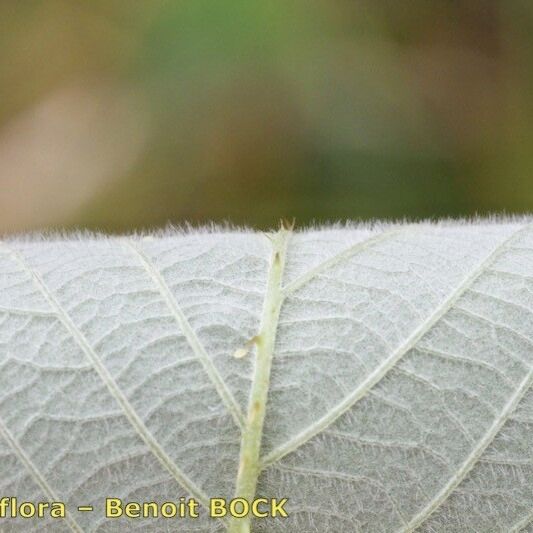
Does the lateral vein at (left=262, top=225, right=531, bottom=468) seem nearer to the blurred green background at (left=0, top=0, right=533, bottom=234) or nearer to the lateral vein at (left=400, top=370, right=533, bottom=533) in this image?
the lateral vein at (left=400, top=370, right=533, bottom=533)

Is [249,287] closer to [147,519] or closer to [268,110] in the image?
[147,519]

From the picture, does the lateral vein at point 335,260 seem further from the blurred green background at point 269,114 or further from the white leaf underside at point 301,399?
the blurred green background at point 269,114

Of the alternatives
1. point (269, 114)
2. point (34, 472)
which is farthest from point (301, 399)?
point (269, 114)

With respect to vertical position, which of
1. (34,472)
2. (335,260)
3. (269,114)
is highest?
(269,114)

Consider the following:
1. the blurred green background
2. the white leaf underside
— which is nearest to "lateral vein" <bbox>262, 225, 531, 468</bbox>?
the white leaf underside

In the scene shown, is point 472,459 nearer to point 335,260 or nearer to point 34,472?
point 335,260

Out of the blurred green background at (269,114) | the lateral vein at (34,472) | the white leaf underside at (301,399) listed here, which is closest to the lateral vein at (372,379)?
the white leaf underside at (301,399)
